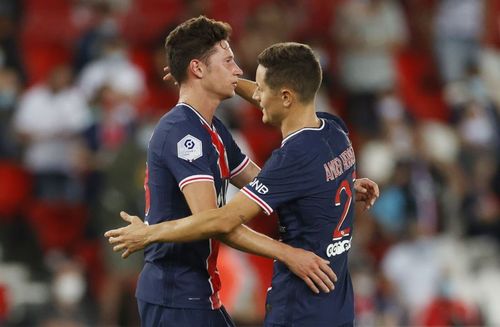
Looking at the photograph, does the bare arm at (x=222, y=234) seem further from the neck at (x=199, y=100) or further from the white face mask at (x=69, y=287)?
the white face mask at (x=69, y=287)

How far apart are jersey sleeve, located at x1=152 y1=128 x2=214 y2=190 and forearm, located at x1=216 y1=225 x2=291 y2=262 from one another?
0.29 m

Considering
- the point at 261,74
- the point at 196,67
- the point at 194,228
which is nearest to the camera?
the point at 194,228

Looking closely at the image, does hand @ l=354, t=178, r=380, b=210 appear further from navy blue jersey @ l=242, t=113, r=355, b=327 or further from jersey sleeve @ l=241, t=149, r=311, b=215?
jersey sleeve @ l=241, t=149, r=311, b=215

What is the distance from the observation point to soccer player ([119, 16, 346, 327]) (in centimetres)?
573

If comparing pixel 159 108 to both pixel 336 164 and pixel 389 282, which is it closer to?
pixel 389 282

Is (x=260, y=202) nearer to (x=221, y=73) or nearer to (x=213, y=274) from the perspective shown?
(x=213, y=274)

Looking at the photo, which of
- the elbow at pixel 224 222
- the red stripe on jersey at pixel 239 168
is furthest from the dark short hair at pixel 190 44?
the elbow at pixel 224 222

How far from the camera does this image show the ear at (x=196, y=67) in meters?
5.98

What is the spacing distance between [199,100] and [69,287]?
586 cm

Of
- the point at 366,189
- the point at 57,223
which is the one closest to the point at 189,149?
the point at 366,189

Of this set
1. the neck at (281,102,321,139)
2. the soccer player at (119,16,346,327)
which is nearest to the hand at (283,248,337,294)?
the soccer player at (119,16,346,327)

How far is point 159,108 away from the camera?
501 inches

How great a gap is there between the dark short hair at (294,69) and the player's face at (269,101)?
3 cm

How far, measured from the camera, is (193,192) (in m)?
5.72
